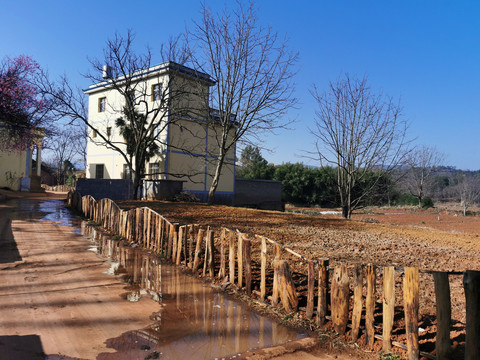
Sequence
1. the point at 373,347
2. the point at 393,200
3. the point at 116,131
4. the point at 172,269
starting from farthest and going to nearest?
the point at 393,200
the point at 116,131
the point at 172,269
the point at 373,347

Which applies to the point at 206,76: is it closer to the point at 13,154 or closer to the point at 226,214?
the point at 226,214

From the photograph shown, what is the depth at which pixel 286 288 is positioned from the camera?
441cm

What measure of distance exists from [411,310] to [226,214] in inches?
357

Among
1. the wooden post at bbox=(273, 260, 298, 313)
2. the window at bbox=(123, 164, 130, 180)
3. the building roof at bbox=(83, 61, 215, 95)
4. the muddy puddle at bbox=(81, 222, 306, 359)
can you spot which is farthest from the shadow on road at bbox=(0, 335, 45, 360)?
the window at bbox=(123, 164, 130, 180)

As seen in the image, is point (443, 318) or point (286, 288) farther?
point (286, 288)

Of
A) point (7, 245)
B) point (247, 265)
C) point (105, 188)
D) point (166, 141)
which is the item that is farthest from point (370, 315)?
point (166, 141)

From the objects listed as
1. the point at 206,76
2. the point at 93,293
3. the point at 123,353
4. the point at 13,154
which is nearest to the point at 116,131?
the point at 13,154

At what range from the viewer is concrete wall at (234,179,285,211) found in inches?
1150

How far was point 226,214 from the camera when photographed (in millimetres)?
12062

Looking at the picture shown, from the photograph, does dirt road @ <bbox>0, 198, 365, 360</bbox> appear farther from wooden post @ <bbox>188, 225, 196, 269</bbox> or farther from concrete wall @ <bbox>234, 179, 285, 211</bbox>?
concrete wall @ <bbox>234, 179, 285, 211</bbox>

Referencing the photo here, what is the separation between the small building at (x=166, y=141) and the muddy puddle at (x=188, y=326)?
620 inches

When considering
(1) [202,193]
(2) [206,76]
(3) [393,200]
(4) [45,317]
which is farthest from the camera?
(3) [393,200]

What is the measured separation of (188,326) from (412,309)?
2402mm

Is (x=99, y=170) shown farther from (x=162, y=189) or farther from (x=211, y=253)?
(x=211, y=253)
